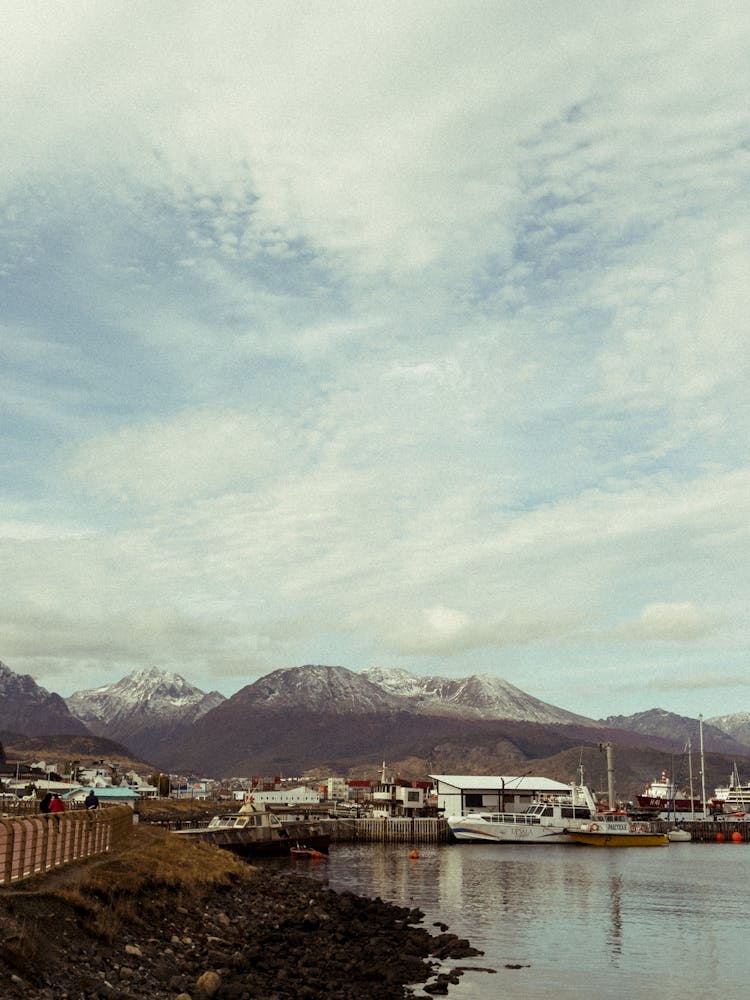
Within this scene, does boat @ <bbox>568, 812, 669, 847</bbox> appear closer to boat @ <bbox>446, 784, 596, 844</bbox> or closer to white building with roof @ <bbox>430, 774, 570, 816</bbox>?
boat @ <bbox>446, 784, 596, 844</bbox>

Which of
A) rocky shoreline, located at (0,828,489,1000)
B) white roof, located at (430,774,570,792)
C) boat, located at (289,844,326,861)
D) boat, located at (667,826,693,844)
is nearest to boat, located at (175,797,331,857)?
boat, located at (289,844,326,861)

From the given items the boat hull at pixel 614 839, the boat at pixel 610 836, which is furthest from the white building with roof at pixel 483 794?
the boat hull at pixel 614 839

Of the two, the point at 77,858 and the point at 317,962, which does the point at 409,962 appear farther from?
the point at 77,858

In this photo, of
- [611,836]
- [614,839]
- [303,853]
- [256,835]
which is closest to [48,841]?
[256,835]

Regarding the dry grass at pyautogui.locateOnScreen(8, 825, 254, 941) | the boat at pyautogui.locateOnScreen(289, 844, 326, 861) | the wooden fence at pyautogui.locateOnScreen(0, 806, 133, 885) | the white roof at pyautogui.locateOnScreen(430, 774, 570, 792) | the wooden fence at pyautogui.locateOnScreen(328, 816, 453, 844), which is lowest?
the wooden fence at pyautogui.locateOnScreen(328, 816, 453, 844)

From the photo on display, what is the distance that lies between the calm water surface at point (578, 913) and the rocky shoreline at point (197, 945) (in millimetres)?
3135

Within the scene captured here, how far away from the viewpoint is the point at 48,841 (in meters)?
34.0

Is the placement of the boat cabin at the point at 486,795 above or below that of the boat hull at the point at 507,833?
above

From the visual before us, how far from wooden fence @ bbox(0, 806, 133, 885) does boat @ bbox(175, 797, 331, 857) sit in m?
46.2

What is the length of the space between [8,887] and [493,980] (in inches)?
752

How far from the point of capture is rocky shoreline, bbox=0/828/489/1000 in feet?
79.5

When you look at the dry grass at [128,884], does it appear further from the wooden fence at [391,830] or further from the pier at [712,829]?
the pier at [712,829]

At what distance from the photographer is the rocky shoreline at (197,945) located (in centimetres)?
2422

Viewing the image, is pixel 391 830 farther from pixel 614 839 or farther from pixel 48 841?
pixel 48 841
